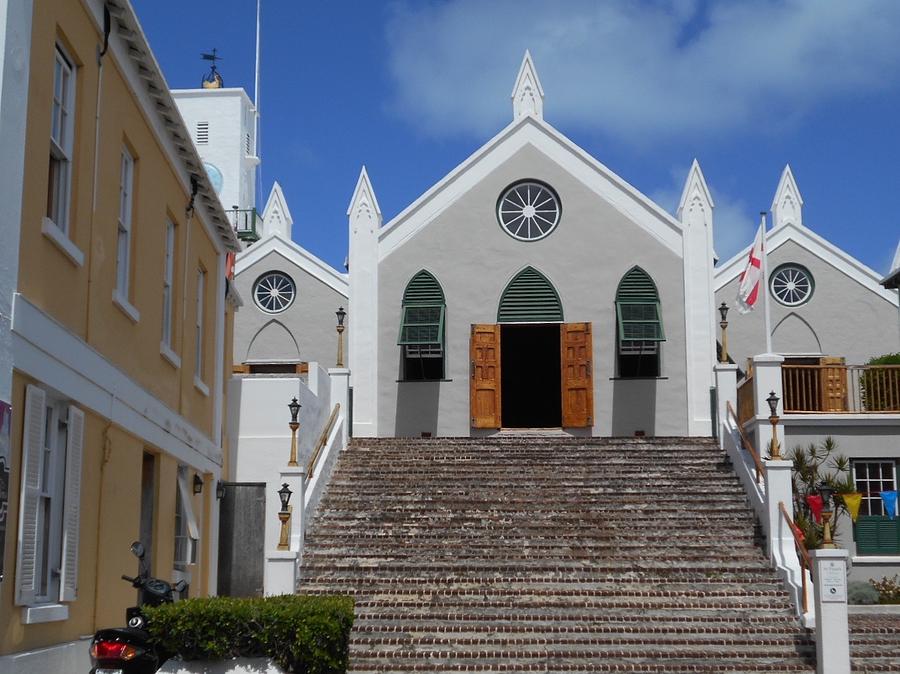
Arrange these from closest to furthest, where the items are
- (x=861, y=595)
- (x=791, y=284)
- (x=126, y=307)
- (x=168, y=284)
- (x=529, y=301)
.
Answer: (x=126, y=307) < (x=168, y=284) < (x=861, y=595) < (x=529, y=301) < (x=791, y=284)

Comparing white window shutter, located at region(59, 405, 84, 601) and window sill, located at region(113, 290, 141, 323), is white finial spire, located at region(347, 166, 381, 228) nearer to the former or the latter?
window sill, located at region(113, 290, 141, 323)

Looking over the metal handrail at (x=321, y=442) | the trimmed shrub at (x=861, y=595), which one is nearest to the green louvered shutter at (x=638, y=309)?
the metal handrail at (x=321, y=442)

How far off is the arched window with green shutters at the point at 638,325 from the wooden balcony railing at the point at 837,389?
11.7ft

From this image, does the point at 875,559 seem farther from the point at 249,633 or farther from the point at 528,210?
the point at 249,633

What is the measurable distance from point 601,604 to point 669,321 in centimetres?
1020

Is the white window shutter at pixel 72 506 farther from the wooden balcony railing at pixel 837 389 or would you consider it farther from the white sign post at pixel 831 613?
the wooden balcony railing at pixel 837 389

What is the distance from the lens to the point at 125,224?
41.9ft

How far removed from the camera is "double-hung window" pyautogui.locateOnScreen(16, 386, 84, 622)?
9.23 metres

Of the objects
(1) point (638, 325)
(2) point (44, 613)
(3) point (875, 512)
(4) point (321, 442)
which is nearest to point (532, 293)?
(1) point (638, 325)

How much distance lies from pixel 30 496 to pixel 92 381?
192 cm

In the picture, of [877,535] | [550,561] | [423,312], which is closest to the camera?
[550,561]

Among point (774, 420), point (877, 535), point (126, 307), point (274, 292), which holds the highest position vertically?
point (274, 292)

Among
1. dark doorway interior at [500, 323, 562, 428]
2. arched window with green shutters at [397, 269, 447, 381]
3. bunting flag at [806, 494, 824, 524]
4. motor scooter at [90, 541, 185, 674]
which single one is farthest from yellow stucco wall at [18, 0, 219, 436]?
dark doorway interior at [500, 323, 562, 428]

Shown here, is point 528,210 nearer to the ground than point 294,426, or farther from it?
farther from it
